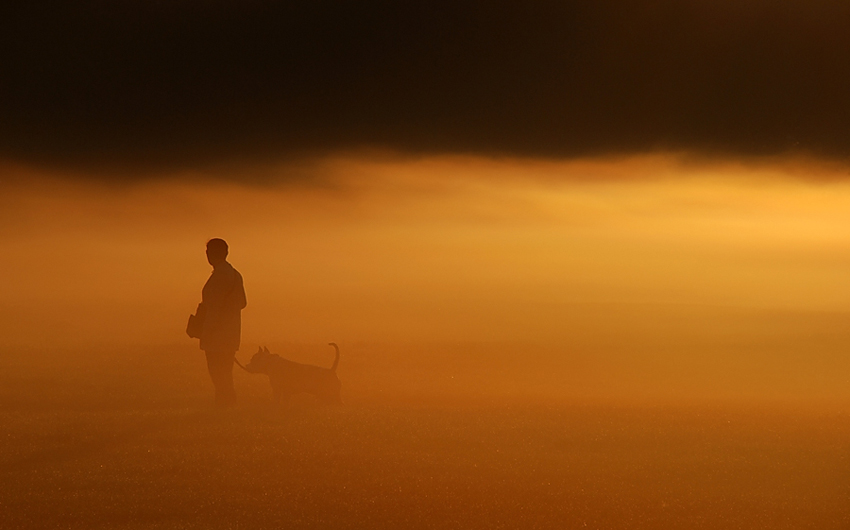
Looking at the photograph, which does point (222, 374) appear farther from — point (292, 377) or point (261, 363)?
point (292, 377)

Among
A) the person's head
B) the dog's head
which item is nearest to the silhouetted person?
the person's head

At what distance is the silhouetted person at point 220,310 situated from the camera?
15.2 m

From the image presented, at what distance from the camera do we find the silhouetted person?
15.2m

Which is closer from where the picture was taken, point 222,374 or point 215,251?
point 215,251

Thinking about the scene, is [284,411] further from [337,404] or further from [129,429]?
[129,429]

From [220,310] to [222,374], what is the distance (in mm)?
1176

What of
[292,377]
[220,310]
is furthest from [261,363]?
[220,310]

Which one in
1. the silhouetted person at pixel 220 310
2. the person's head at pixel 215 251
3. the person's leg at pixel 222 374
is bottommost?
the person's leg at pixel 222 374

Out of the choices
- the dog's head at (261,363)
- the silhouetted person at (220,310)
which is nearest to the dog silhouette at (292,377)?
the dog's head at (261,363)

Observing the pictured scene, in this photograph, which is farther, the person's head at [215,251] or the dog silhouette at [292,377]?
the dog silhouette at [292,377]

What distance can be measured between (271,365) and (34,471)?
4.80 meters

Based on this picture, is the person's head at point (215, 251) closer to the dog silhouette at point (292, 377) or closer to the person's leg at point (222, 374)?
the person's leg at point (222, 374)

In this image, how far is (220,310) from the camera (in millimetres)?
15312

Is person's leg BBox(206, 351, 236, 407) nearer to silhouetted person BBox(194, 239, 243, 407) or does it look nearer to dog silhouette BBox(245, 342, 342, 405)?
silhouetted person BBox(194, 239, 243, 407)
